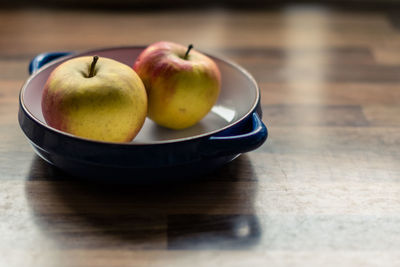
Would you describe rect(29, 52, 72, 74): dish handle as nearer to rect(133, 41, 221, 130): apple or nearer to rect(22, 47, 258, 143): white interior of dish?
rect(22, 47, 258, 143): white interior of dish

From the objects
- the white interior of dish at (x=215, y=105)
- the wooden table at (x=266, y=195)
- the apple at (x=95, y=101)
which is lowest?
the wooden table at (x=266, y=195)

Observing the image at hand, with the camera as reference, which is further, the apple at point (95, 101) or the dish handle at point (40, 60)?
the dish handle at point (40, 60)

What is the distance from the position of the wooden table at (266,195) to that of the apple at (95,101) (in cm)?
7

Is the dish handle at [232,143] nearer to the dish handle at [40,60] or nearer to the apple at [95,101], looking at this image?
the apple at [95,101]

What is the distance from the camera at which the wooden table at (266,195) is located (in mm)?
526

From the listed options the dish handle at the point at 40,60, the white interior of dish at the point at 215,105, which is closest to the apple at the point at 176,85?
the white interior of dish at the point at 215,105

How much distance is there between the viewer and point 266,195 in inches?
24.0

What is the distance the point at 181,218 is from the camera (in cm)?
57

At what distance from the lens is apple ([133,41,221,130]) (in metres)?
0.65

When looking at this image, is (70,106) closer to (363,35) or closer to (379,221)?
(379,221)

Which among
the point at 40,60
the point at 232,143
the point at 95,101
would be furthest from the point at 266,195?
the point at 40,60

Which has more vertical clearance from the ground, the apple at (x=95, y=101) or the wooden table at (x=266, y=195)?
the apple at (x=95, y=101)

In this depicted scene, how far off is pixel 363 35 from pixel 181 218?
669mm

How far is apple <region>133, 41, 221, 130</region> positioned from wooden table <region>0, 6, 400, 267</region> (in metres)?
0.08
